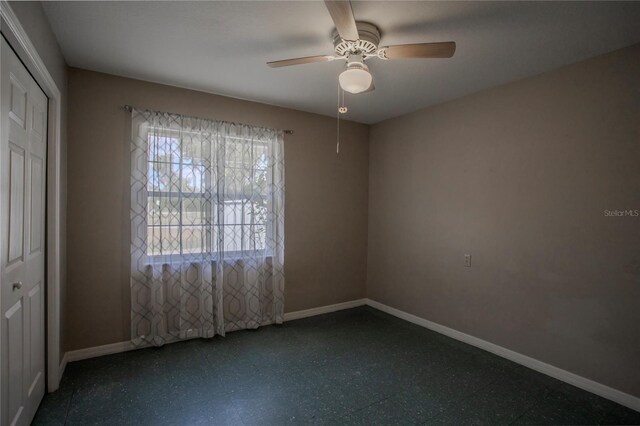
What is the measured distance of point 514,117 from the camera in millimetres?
2854

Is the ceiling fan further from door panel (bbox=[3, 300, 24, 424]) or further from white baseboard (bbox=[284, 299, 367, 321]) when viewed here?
white baseboard (bbox=[284, 299, 367, 321])

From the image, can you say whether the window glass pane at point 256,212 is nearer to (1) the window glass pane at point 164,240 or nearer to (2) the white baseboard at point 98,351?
(1) the window glass pane at point 164,240

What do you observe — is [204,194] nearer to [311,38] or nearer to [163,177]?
[163,177]

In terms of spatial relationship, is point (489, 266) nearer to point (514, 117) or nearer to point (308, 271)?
point (514, 117)

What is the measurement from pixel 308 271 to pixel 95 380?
7.35 ft

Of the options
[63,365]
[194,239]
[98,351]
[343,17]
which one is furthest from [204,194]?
[343,17]

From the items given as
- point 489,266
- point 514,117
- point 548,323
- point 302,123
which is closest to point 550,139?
point 514,117

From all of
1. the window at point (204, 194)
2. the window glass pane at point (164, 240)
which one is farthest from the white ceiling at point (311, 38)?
the window glass pane at point (164, 240)

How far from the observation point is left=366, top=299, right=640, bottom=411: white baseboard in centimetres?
223

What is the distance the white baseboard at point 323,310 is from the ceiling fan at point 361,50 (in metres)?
2.74

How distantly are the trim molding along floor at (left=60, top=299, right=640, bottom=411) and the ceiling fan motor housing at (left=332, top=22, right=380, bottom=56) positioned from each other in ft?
9.10

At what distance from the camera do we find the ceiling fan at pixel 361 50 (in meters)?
1.74

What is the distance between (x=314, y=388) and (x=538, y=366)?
1.87 metres

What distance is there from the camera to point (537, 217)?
2695mm
